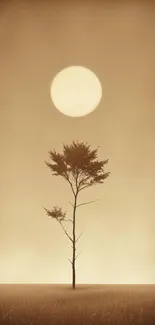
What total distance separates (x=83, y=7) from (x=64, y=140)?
2.18 metres

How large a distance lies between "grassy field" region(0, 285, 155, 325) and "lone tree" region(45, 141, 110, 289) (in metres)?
1.42

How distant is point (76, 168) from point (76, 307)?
2.80 m

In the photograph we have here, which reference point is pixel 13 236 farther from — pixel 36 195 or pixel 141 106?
pixel 141 106

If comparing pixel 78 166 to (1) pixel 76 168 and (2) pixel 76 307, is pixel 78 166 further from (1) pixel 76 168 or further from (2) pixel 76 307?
(2) pixel 76 307

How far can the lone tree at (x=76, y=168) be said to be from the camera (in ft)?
21.7

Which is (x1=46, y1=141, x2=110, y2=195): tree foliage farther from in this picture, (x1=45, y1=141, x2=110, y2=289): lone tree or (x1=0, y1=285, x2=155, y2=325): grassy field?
(x1=0, y1=285, x2=155, y2=325): grassy field

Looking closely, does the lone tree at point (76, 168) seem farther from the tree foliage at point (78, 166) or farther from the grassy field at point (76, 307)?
the grassy field at point (76, 307)

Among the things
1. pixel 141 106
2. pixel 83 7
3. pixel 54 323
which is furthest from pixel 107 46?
pixel 54 323

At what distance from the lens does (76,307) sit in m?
4.63

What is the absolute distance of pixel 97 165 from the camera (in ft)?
22.0

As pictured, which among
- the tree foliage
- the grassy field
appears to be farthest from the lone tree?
the grassy field

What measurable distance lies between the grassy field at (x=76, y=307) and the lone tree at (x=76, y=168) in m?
1.42

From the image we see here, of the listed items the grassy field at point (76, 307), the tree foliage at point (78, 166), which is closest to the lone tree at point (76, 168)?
the tree foliage at point (78, 166)

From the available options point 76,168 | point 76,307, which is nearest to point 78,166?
point 76,168
